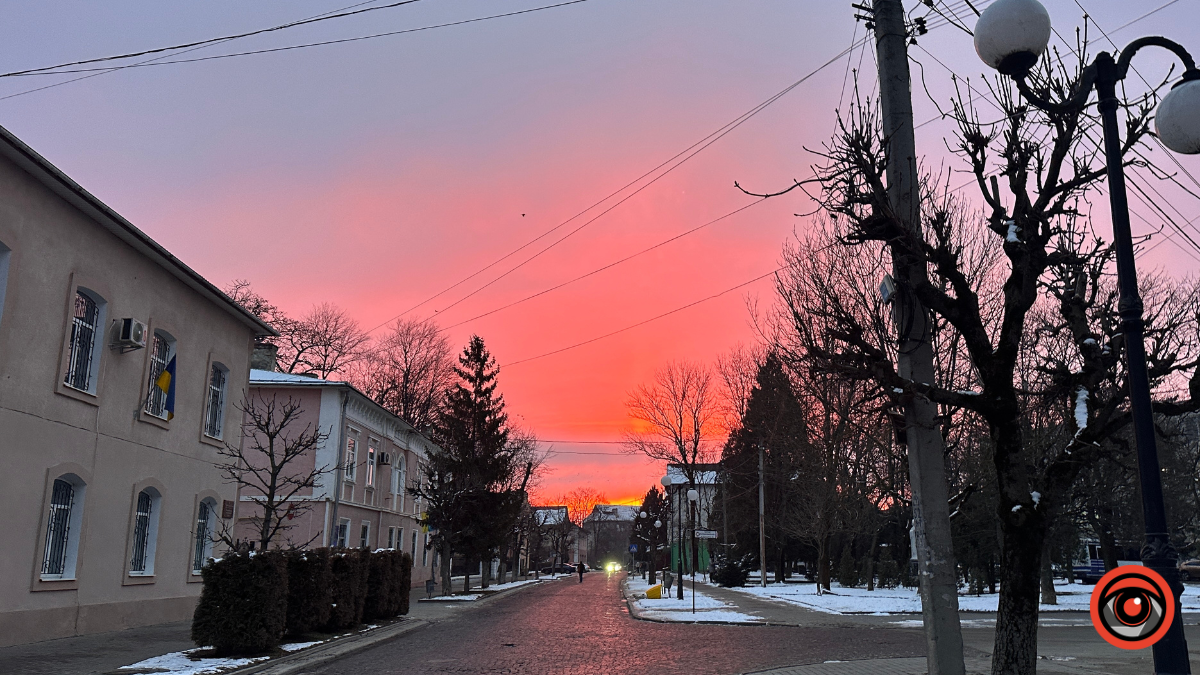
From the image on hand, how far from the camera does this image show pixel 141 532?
61.1 feet

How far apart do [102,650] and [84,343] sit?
5911 millimetres

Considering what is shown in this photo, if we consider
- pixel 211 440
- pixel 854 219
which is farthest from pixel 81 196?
pixel 854 219

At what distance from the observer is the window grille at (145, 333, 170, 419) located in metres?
18.7

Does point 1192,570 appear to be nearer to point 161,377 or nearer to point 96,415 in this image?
point 161,377

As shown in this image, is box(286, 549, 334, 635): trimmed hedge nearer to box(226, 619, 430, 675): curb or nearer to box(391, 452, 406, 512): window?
box(226, 619, 430, 675): curb

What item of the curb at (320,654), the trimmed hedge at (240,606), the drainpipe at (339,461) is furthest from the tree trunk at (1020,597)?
the drainpipe at (339,461)

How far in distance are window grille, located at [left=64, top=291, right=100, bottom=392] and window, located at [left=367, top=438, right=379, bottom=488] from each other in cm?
2133

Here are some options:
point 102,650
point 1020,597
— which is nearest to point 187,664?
point 102,650

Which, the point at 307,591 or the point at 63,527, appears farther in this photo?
the point at 307,591

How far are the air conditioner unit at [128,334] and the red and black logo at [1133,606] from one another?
17.3 m

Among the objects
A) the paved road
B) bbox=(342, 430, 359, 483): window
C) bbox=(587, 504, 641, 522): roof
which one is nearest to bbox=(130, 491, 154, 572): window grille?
the paved road

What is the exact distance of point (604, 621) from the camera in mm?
23922

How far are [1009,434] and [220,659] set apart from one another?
38.4 ft

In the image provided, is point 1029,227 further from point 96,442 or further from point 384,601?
point 384,601
